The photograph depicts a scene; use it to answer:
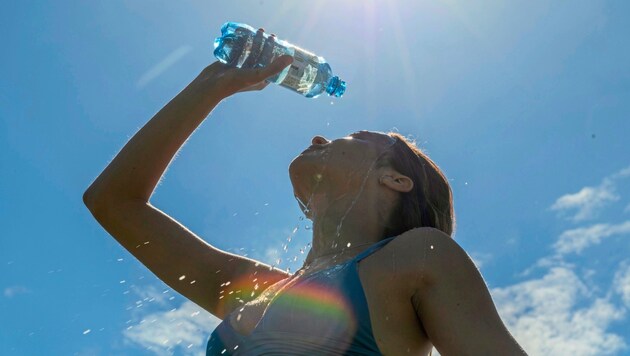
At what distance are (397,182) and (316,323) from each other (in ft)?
4.68

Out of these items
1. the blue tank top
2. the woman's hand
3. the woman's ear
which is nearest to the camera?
the blue tank top

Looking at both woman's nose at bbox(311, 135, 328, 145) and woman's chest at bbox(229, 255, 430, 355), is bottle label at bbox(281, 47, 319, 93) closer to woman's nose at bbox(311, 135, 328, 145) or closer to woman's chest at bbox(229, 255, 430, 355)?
woman's nose at bbox(311, 135, 328, 145)

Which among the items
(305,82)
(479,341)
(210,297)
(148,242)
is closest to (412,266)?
(479,341)

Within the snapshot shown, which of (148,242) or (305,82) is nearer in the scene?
(148,242)

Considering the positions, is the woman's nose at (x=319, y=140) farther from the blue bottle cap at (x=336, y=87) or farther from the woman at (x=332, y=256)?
the blue bottle cap at (x=336, y=87)

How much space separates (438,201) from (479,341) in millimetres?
1497

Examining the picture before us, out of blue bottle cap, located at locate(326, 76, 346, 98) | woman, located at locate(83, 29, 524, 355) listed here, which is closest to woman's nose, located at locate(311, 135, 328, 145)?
woman, located at locate(83, 29, 524, 355)

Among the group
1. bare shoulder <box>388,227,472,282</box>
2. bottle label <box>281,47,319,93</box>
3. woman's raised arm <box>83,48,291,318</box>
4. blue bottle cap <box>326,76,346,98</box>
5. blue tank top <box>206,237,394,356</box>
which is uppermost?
blue bottle cap <box>326,76,346,98</box>

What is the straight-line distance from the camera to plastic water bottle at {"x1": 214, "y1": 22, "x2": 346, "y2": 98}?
17.1ft

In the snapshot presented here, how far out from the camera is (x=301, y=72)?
5.23 meters

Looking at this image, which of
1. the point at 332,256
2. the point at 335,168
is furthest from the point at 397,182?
the point at 332,256

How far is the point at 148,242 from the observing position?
4266 mm

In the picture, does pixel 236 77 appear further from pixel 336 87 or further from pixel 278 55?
pixel 336 87

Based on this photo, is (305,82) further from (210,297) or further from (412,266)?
(412,266)
